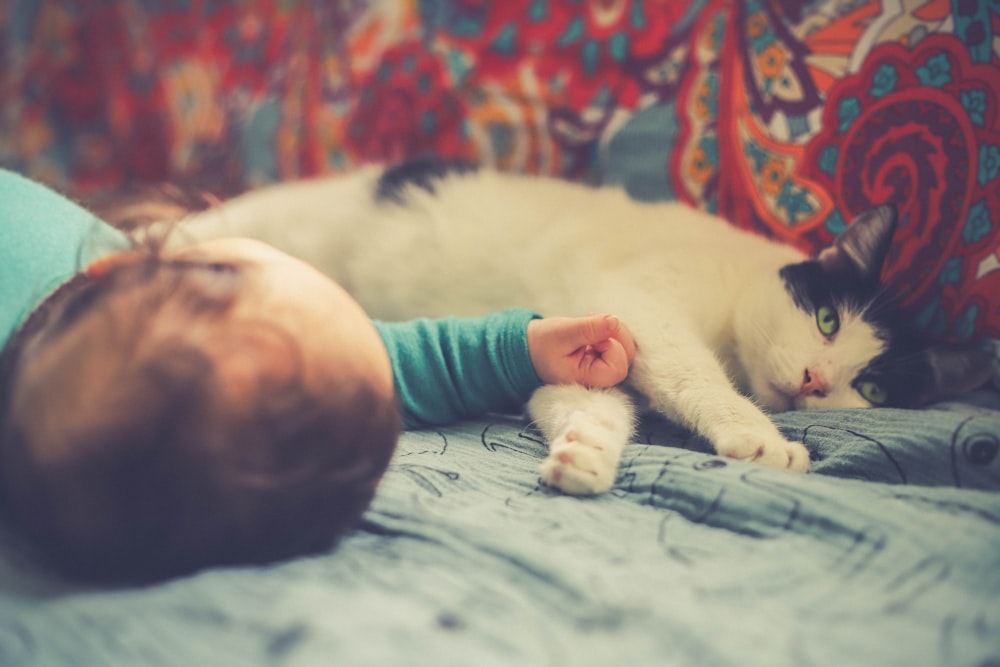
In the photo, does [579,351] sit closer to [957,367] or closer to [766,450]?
[766,450]

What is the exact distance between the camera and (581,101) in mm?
1365

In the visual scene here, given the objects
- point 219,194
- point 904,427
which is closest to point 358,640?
point 904,427

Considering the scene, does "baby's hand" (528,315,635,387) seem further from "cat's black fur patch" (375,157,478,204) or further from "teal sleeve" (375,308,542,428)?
"cat's black fur patch" (375,157,478,204)

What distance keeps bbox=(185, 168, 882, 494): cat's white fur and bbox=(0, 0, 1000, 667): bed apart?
0.06 meters

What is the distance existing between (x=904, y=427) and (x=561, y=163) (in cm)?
89

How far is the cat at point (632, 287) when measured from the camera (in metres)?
0.87

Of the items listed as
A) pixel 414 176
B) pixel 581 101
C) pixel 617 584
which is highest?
pixel 581 101

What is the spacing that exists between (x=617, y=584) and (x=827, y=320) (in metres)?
0.68


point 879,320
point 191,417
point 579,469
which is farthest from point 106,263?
point 879,320

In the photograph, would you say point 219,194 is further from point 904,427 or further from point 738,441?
point 904,427


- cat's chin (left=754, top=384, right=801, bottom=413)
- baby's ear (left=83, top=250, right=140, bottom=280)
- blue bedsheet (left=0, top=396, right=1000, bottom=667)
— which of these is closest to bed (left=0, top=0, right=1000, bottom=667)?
blue bedsheet (left=0, top=396, right=1000, bottom=667)

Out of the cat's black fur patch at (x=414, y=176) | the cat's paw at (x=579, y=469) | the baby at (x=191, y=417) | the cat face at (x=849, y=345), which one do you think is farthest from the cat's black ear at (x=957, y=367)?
the cat's black fur patch at (x=414, y=176)

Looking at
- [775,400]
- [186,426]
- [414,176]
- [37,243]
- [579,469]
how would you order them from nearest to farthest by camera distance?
1. [186,426]
2. [579,469]
3. [37,243]
4. [775,400]
5. [414,176]

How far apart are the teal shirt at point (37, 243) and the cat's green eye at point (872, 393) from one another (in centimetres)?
103
